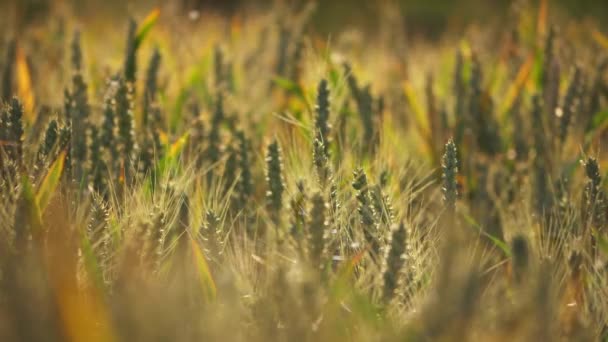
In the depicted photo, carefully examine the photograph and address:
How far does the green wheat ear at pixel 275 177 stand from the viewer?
0.72 meters

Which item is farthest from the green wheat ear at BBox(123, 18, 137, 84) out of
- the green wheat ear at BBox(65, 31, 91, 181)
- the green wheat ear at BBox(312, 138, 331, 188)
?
the green wheat ear at BBox(312, 138, 331, 188)

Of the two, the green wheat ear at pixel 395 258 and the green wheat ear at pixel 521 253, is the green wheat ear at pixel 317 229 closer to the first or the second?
the green wheat ear at pixel 395 258

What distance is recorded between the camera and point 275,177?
0.72 meters

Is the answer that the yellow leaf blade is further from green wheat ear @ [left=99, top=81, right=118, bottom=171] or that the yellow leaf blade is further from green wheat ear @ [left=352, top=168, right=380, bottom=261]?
green wheat ear @ [left=352, top=168, right=380, bottom=261]

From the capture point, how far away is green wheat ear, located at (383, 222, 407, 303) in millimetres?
516

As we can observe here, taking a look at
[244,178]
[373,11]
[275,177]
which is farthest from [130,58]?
[373,11]

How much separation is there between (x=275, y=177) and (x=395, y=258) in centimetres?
Result: 24

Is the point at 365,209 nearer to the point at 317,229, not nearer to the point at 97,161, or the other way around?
the point at 317,229

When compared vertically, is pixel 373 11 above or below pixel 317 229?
above

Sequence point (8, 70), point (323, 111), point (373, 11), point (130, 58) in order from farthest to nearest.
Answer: point (373, 11)
point (8, 70)
point (130, 58)
point (323, 111)

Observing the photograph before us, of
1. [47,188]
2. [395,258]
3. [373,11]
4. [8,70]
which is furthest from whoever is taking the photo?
[373,11]

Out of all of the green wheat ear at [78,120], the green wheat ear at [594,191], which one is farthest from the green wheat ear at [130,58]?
the green wheat ear at [594,191]

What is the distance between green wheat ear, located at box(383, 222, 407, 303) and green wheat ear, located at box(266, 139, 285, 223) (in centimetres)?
21

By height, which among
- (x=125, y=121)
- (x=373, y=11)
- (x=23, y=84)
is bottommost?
(x=125, y=121)
